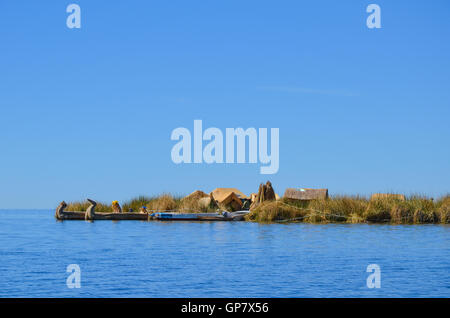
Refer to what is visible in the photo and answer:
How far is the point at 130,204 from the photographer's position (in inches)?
2132

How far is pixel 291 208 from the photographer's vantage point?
41.9 meters

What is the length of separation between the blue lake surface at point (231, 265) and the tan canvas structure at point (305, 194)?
1260cm

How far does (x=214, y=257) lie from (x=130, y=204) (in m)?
34.2

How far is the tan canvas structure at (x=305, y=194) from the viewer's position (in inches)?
1703

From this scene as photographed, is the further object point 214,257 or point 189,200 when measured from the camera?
point 189,200

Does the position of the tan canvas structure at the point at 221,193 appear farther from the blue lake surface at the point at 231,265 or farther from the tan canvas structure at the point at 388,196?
the blue lake surface at the point at 231,265

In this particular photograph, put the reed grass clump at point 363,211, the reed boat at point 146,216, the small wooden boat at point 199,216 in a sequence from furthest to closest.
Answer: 1. the reed boat at point 146,216
2. the small wooden boat at point 199,216
3. the reed grass clump at point 363,211

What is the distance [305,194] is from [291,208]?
2326 mm
